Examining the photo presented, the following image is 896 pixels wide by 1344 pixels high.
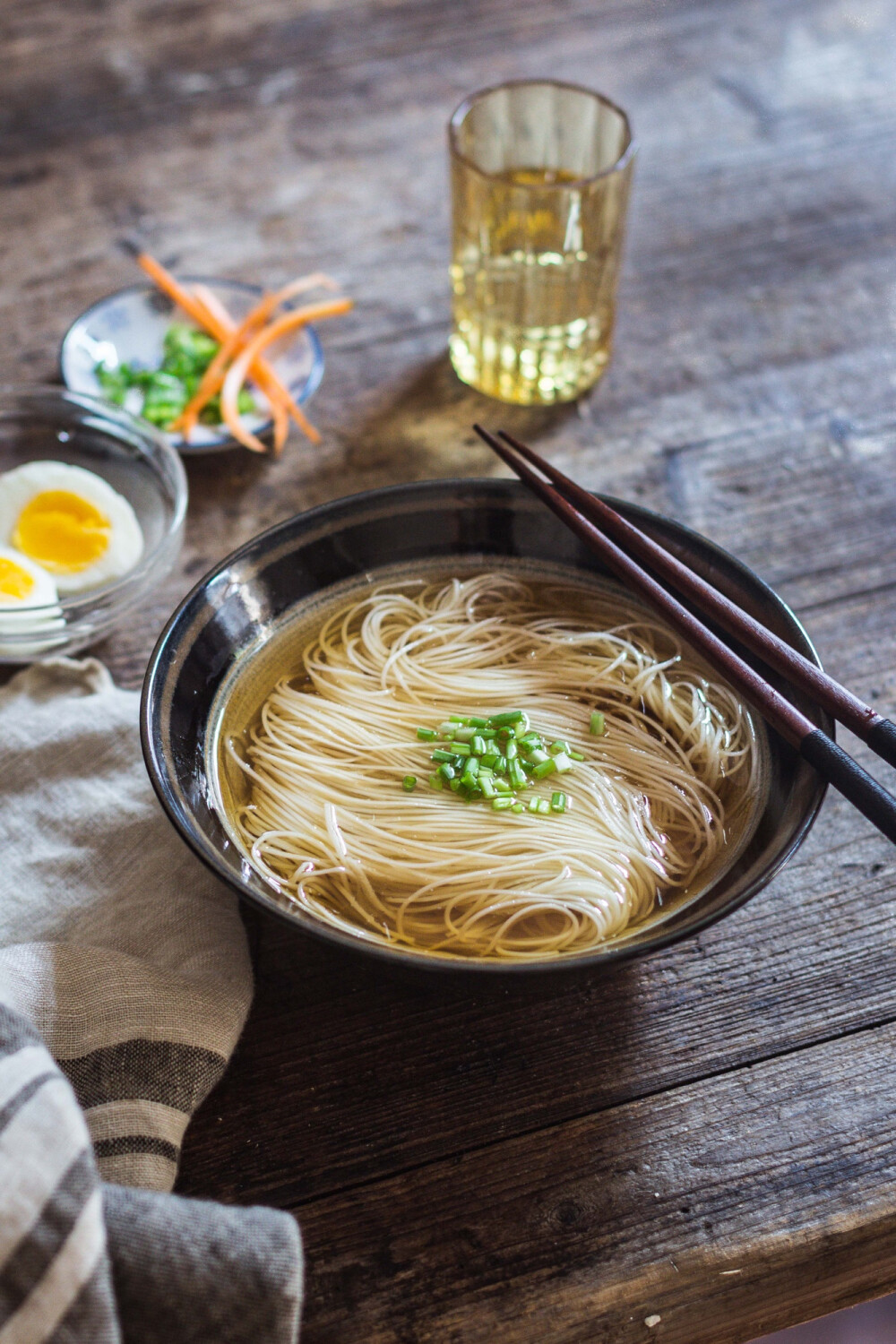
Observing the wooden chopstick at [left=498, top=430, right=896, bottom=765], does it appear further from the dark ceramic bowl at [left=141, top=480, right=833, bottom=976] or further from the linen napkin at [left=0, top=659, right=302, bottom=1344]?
the linen napkin at [left=0, top=659, right=302, bottom=1344]

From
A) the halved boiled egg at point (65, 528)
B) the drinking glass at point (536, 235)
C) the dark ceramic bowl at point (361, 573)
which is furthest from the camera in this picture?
the drinking glass at point (536, 235)

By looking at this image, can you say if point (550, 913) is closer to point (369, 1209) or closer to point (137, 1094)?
point (369, 1209)

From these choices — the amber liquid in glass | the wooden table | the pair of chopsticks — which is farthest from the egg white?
the amber liquid in glass

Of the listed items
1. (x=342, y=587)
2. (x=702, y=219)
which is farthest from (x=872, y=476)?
(x=342, y=587)

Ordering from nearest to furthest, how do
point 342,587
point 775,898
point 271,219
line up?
point 775,898 → point 342,587 → point 271,219

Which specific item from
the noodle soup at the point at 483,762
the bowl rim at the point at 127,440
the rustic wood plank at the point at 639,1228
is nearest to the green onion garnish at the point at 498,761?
the noodle soup at the point at 483,762

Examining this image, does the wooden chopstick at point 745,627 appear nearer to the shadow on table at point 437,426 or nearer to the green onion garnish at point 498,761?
the green onion garnish at point 498,761

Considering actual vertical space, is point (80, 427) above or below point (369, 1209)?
above
